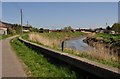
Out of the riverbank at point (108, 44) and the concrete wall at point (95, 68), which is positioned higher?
the riverbank at point (108, 44)

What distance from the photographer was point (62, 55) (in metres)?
13.6

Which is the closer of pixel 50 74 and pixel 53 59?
Answer: pixel 50 74

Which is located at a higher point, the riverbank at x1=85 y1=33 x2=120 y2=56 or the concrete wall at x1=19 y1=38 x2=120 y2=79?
the riverbank at x1=85 y1=33 x2=120 y2=56

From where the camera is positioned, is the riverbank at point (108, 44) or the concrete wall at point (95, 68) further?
the riverbank at point (108, 44)

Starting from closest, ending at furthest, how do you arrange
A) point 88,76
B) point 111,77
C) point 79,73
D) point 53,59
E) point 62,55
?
point 111,77
point 88,76
point 79,73
point 62,55
point 53,59

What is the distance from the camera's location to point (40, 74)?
11281 millimetres

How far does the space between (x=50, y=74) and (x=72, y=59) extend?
113 centimetres

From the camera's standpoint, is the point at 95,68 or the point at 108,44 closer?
the point at 95,68

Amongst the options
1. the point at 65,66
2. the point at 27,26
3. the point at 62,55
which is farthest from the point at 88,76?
the point at 27,26

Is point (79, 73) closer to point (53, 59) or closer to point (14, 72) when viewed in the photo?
point (14, 72)

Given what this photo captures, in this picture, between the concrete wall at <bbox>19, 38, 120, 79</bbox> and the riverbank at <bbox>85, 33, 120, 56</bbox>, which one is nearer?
the concrete wall at <bbox>19, 38, 120, 79</bbox>

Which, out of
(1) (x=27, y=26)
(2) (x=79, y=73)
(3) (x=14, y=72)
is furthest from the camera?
(1) (x=27, y=26)

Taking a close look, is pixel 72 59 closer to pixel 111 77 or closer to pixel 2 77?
pixel 2 77

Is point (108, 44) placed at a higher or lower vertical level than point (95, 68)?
higher
